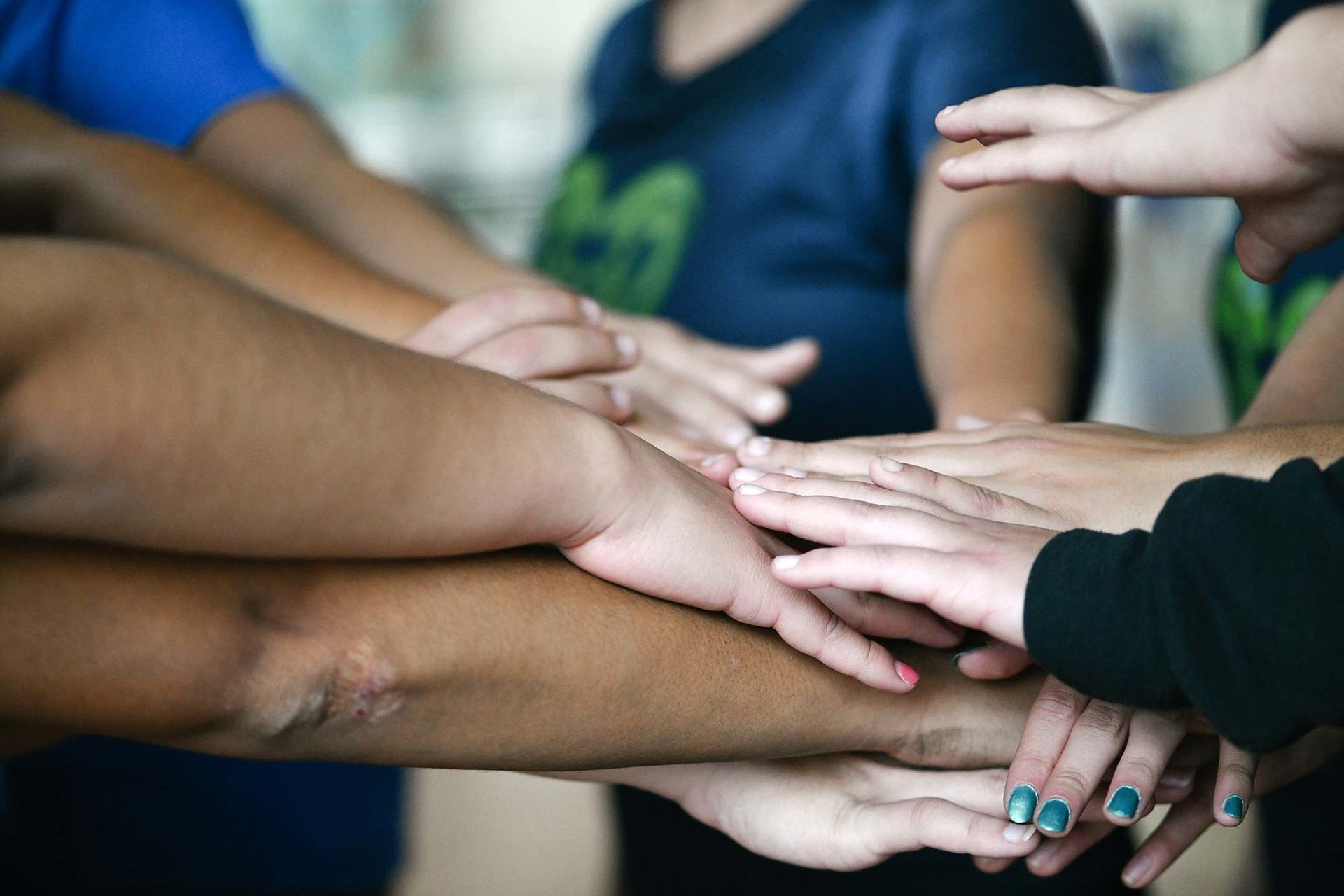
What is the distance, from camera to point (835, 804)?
625 mm

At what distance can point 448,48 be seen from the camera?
2551 millimetres

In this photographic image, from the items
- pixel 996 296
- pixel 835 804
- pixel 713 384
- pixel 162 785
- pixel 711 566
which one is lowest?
pixel 162 785

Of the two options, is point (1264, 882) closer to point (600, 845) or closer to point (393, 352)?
point (393, 352)

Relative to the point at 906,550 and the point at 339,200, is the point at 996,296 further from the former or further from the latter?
the point at 339,200

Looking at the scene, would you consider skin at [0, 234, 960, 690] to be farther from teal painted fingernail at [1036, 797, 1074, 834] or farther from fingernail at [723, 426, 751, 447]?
fingernail at [723, 426, 751, 447]

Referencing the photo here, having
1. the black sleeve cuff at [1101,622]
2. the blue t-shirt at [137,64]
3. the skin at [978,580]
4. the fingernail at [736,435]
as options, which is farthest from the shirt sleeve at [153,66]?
the black sleeve cuff at [1101,622]

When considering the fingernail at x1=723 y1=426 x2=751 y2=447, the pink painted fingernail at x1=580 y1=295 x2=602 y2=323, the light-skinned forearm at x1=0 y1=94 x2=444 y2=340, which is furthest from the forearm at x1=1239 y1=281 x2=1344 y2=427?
the light-skinned forearm at x1=0 y1=94 x2=444 y2=340

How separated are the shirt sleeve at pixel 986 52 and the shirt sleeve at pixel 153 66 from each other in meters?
0.51

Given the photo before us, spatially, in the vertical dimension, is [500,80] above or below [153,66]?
above

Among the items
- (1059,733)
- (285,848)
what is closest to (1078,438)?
(1059,733)

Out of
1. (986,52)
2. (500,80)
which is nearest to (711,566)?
(986,52)

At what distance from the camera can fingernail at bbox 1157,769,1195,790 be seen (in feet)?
1.87

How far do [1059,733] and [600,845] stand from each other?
4.51 feet

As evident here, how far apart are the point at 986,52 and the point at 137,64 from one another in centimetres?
62
